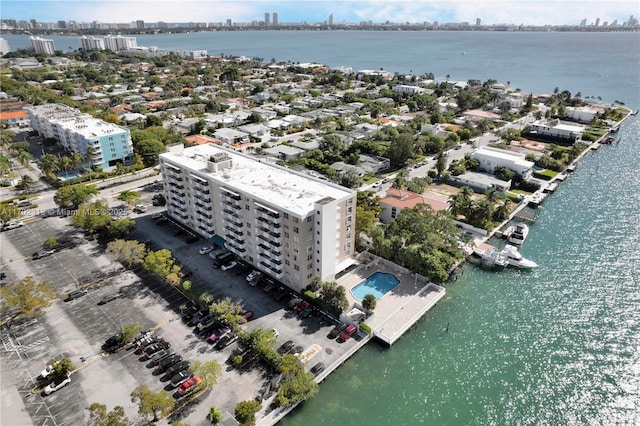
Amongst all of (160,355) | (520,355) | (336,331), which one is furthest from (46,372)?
(520,355)

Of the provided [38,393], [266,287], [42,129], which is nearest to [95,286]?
[38,393]

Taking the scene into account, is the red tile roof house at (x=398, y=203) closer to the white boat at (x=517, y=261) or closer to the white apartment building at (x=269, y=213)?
the white boat at (x=517, y=261)

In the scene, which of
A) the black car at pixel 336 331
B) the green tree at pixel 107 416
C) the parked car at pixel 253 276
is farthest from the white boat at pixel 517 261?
the green tree at pixel 107 416

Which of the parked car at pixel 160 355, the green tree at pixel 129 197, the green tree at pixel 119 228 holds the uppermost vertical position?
the green tree at pixel 129 197

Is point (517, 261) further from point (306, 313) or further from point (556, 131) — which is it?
point (556, 131)

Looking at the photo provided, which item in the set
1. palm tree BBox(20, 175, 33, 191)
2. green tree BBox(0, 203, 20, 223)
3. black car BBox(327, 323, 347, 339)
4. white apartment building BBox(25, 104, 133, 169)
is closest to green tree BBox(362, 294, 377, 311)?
black car BBox(327, 323, 347, 339)

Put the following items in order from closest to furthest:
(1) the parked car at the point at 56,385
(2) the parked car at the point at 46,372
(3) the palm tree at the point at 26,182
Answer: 1. (1) the parked car at the point at 56,385
2. (2) the parked car at the point at 46,372
3. (3) the palm tree at the point at 26,182

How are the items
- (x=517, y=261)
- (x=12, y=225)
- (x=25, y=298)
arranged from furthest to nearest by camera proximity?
(x=12, y=225) < (x=517, y=261) < (x=25, y=298)
